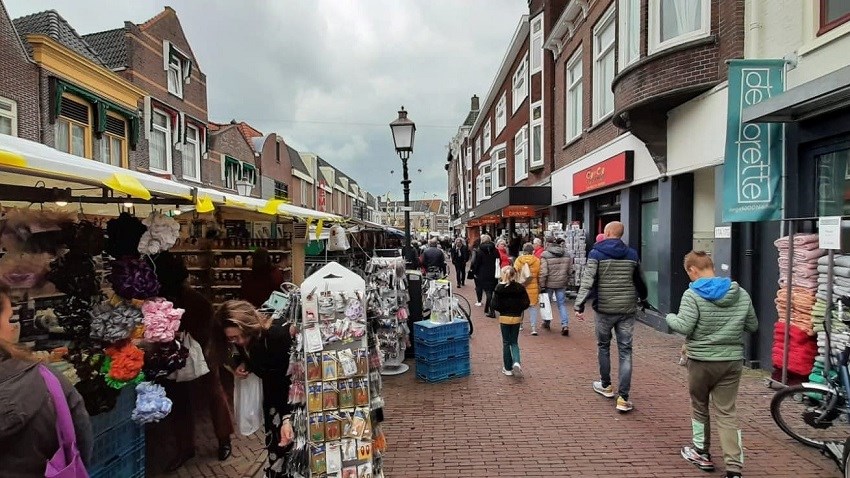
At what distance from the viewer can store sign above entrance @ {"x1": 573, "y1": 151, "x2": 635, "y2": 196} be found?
34.5 feet

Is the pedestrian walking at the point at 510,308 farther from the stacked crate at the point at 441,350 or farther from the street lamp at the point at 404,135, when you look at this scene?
the street lamp at the point at 404,135

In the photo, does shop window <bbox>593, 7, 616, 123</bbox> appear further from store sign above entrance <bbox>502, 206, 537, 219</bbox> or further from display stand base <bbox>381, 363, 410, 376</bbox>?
display stand base <bbox>381, 363, 410, 376</bbox>

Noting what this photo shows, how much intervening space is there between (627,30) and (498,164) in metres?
18.1

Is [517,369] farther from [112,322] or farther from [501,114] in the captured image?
[501,114]

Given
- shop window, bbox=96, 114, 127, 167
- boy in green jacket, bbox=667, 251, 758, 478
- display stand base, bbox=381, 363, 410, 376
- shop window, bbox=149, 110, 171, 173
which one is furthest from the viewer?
shop window, bbox=149, 110, 171, 173

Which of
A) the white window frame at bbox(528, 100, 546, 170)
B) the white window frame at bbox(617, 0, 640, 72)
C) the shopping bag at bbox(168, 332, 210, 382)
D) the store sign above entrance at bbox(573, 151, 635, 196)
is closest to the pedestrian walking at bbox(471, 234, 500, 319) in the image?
the store sign above entrance at bbox(573, 151, 635, 196)

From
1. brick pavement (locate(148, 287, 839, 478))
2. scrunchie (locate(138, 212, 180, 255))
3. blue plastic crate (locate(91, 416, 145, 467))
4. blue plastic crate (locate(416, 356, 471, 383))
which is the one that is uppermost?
scrunchie (locate(138, 212, 180, 255))

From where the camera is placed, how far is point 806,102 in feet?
16.9

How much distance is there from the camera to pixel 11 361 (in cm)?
200

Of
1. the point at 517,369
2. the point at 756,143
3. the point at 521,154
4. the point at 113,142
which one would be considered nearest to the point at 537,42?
the point at 521,154

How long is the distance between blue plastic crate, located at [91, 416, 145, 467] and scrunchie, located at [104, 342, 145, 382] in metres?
0.35

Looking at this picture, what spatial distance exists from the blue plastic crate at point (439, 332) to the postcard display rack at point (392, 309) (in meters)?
0.35

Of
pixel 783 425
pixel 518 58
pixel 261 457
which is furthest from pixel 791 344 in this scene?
pixel 518 58

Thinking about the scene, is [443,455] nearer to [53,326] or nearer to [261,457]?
[261,457]
